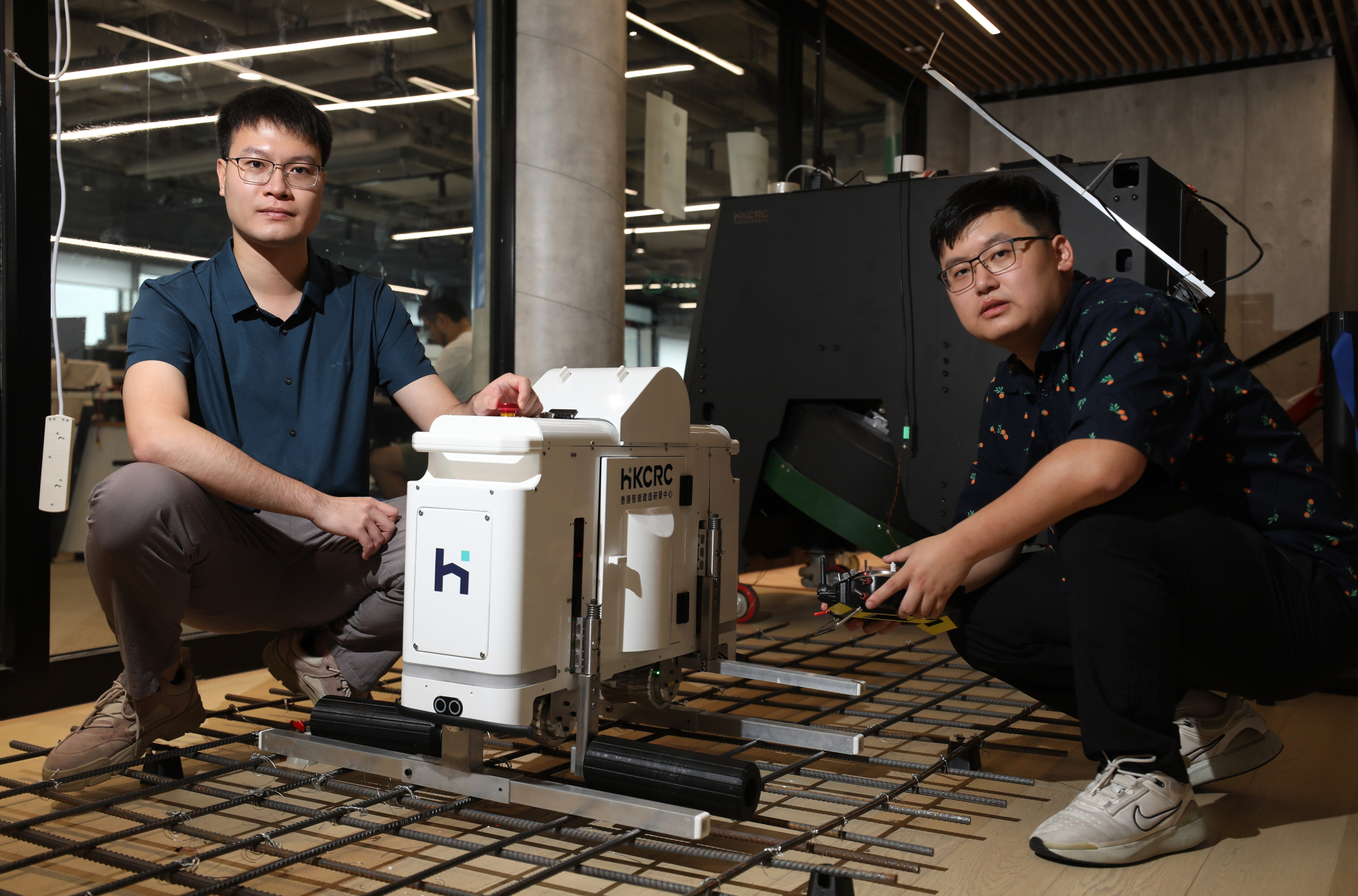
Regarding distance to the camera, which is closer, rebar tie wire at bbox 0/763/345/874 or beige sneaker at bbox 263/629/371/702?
rebar tie wire at bbox 0/763/345/874

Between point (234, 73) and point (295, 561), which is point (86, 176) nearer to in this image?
point (234, 73)

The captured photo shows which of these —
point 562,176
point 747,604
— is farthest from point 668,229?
point 747,604

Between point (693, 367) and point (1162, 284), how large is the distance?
1304mm

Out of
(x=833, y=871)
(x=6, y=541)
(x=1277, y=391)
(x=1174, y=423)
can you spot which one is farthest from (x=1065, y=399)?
(x=1277, y=391)

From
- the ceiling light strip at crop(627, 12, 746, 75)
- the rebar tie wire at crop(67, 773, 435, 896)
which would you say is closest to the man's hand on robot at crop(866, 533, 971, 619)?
the rebar tie wire at crop(67, 773, 435, 896)

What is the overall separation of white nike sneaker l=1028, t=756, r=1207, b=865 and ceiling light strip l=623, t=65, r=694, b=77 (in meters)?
3.47

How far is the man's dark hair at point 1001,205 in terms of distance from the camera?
5.35 ft

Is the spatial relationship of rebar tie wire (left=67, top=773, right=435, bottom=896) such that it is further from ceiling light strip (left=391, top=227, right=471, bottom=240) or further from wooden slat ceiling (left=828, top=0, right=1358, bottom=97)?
wooden slat ceiling (left=828, top=0, right=1358, bottom=97)

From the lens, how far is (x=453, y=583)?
1.42 meters

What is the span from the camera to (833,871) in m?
1.24

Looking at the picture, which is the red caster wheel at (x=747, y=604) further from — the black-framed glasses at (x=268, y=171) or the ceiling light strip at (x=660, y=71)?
the ceiling light strip at (x=660, y=71)

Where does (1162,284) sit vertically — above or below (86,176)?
below

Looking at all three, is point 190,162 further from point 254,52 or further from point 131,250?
point 254,52

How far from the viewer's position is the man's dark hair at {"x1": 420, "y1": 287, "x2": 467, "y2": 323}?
3.41 metres
